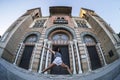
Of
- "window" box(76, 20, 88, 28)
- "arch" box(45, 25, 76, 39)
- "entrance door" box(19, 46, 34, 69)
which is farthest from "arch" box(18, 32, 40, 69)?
"window" box(76, 20, 88, 28)

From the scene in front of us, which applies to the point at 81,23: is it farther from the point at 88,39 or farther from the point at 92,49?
the point at 92,49

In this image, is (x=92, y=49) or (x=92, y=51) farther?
(x=92, y=49)

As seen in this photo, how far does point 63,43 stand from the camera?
14383 millimetres

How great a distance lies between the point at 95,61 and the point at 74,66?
A: 2.63 metres

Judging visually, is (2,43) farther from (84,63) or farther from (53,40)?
(84,63)

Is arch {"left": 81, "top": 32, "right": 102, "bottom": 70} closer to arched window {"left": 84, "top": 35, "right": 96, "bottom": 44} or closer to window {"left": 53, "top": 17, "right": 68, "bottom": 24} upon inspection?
arched window {"left": 84, "top": 35, "right": 96, "bottom": 44}

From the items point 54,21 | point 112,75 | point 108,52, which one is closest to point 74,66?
point 108,52

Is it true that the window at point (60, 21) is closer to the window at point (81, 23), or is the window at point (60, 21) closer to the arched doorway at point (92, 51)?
the window at point (81, 23)

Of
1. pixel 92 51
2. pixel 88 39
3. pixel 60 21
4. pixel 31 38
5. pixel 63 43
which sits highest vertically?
pixel 60 21

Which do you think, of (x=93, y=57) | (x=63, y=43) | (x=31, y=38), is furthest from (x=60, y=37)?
(x=93, y=57)

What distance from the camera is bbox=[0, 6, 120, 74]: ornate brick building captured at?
12.5m

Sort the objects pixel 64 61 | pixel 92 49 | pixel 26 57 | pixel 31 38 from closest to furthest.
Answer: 1. pixel 64 61
2. pixel 26 57
3. pixel 92 49
4. pixel 31 38

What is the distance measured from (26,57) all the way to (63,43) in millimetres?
4164

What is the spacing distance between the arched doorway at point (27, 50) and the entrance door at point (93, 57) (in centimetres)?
611
